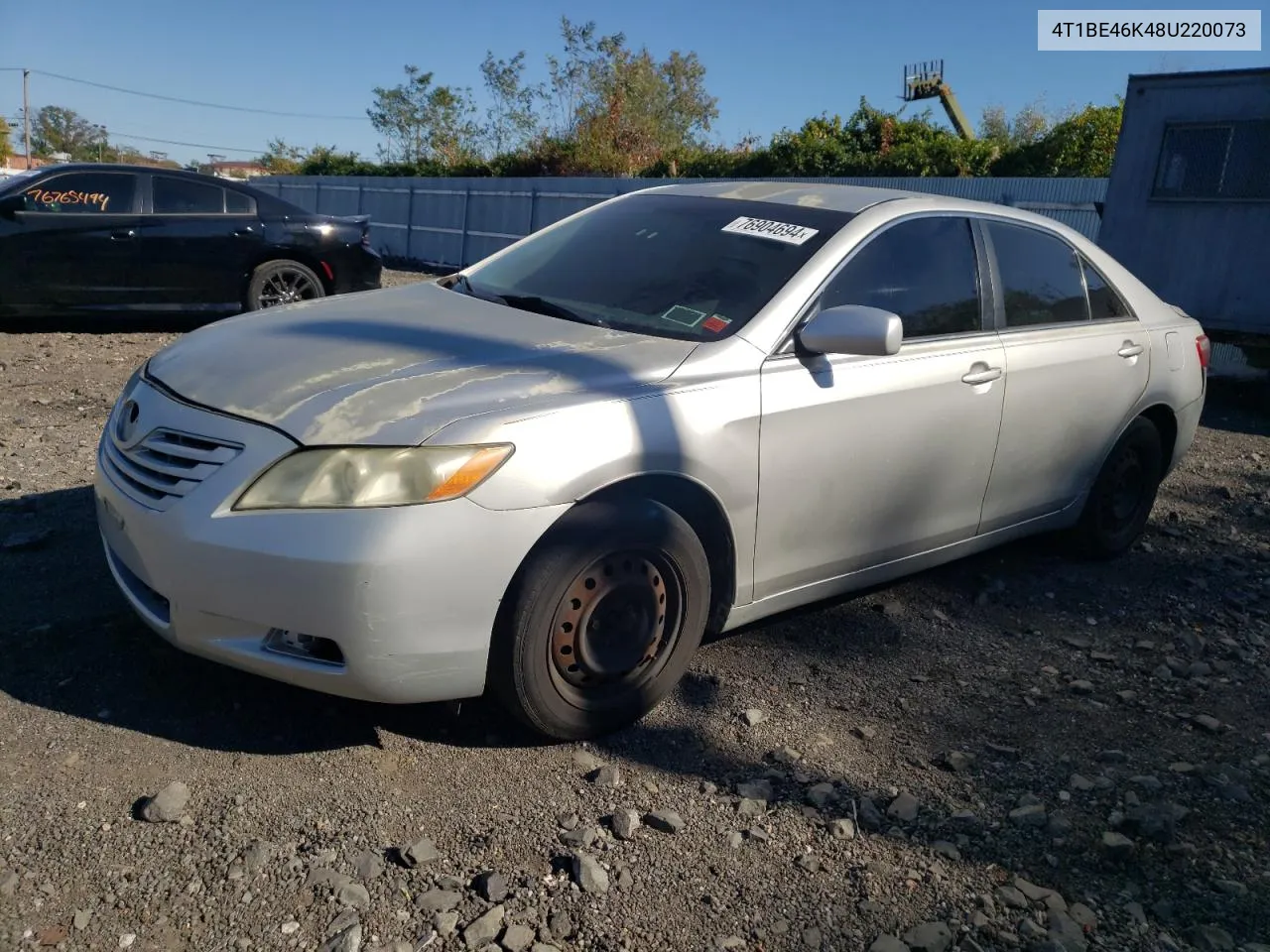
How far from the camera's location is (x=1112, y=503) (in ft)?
16.4

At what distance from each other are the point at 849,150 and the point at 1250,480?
48.1 ft

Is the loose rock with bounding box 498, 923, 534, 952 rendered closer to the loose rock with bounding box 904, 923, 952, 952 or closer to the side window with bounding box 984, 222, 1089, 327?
the loose rock with bounding box 904, 923, 952, 952

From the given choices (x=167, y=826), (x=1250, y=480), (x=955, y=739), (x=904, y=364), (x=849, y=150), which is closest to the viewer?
(x=167, y=826)

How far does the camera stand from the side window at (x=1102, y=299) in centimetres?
470

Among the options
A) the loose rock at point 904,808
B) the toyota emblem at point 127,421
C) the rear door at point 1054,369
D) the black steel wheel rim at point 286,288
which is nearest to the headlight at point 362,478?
the toyota emblem at point 127,421

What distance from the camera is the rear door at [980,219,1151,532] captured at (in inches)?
165

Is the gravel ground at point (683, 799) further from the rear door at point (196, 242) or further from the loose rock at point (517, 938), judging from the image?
the rear door at point (196, 242)

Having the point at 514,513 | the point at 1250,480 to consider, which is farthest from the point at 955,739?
the point at 1250,480

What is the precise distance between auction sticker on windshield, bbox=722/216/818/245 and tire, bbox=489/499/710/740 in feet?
3.93

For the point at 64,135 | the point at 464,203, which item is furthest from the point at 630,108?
the point at 64,135

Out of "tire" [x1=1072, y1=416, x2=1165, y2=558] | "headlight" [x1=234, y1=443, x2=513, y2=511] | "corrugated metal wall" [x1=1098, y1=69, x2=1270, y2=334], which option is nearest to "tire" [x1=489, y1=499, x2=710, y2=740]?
"headlight" [x1=234, y1=443, x2=513, y2=511]

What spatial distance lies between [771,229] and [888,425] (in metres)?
0.81

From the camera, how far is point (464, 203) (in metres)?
21.5

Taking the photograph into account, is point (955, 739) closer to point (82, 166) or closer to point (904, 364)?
point (904, 364)
